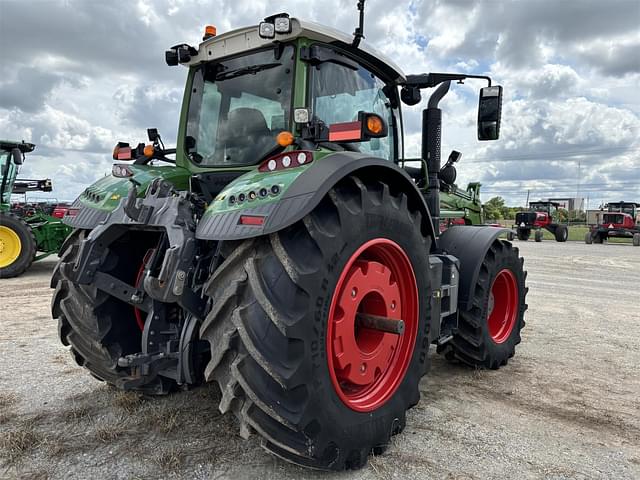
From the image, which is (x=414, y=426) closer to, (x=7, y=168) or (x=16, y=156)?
(x=16, y=156)

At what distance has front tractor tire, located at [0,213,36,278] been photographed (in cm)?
963

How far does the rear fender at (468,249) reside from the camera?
3.93 meters

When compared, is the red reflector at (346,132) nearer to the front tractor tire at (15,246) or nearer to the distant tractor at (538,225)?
the front tractor tire at (15,246)

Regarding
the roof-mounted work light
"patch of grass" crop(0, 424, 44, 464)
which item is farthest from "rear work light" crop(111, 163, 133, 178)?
"patch of grass" crop(0, 424, 44, 464)

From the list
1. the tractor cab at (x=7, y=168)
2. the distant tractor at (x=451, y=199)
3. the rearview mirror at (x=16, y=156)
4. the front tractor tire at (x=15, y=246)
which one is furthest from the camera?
the tractor cab at (x=7, y=168)

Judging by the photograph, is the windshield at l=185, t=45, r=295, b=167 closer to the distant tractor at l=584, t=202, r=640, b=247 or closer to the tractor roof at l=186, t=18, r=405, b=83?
the tractor roof at l=186, t=18, r=405, b=83

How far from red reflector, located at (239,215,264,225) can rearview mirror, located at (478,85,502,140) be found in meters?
2.46

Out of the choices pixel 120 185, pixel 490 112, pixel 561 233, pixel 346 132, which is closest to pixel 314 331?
pixel 346 132

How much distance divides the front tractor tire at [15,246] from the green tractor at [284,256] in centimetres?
737

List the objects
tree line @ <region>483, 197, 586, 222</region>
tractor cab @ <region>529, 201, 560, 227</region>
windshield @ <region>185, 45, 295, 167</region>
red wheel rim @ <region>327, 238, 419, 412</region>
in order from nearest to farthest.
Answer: red wheel rim @ <region>327, 238, 419, 412</region>, windshield @ <region>185, 45, 295, 167</region>, tractor cab @ <region>529, 201, 560, 227</region>, tree line @ <region>483, 197, 586, 222</region>

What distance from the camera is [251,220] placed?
7.18 ft

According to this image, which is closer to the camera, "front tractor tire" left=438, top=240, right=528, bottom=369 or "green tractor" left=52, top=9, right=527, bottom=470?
"green tractor" left=52, top=9, right=527, bottom=470

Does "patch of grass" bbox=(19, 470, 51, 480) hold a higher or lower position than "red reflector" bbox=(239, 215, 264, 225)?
lower

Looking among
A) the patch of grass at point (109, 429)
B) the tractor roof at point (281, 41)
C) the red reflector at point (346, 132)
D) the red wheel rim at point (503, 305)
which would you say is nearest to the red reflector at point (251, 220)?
the red reflector at point (346, 132)
